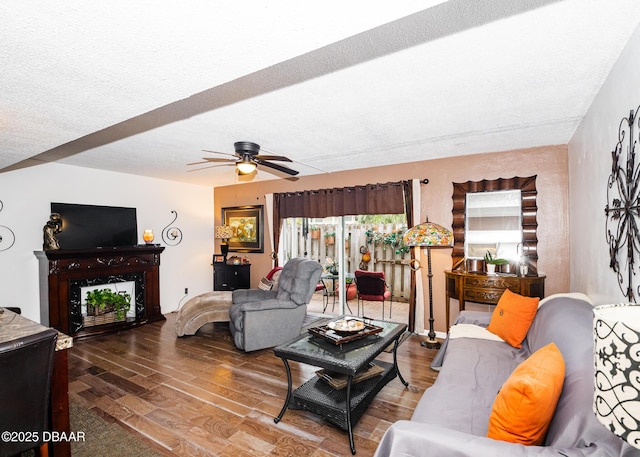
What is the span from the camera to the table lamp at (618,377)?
682 mm

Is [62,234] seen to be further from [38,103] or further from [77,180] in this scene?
[38,103]

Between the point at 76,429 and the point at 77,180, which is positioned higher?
the point at 77,180

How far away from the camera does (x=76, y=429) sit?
2258mm

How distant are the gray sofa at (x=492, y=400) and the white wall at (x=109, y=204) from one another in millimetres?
4954

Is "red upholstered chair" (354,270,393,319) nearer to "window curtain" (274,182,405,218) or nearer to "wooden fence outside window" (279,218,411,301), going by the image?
"window curtain" (274,182,405,218)

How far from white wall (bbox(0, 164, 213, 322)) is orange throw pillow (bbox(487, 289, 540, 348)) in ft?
17.1

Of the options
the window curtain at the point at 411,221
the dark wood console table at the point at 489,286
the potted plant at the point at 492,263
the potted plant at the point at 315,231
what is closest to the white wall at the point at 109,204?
the potted plant at the point at 315,231

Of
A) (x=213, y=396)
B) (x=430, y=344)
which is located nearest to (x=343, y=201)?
(x=430, y=344)

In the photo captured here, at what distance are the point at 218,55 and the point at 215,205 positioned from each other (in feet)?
18.3

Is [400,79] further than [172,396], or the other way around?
[172,396]

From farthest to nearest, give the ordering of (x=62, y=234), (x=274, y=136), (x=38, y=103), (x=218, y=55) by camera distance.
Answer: (x=62, y=234) < (x=274, y=136) < (x=38, y=103) < (x=218, y=55)

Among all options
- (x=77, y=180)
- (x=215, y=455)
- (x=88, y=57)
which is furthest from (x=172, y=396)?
(x=77, y=180)

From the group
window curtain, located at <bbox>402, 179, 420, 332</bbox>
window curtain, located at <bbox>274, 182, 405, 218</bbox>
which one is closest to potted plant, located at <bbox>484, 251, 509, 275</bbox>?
window curtain, located at <bbox>402, 179, 420, 332</bbox>

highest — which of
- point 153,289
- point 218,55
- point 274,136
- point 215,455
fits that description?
point 274,136
